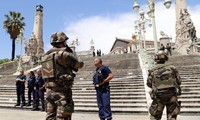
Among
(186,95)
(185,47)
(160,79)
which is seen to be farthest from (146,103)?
(185,47)

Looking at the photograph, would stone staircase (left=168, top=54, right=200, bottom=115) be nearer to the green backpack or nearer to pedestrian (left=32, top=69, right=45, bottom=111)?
the green backpack

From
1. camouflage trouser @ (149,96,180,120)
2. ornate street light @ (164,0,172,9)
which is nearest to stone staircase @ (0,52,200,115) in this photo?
camouflage trouser @ (149,96,180,120)

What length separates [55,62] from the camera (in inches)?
158

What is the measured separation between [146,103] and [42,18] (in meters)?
46.3

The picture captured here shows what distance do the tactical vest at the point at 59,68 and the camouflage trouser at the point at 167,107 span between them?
1878 mm

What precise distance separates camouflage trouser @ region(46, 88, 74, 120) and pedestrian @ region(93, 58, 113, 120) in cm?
192

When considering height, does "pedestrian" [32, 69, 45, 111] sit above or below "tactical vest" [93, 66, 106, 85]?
below

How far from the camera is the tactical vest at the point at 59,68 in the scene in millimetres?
3927

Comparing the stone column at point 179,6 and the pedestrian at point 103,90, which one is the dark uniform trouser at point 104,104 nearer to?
the pedestrian at point 103,90

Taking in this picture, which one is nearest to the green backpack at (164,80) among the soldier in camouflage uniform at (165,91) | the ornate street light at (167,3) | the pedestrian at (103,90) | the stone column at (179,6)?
the soldier in camouflage uniform at (165,91)

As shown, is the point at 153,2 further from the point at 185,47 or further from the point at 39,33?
the point at 39,33

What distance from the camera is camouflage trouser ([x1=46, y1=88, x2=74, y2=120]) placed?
3.75m

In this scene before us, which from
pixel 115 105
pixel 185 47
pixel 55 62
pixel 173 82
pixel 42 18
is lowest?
pixel 115 105

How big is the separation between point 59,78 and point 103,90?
2.11 meters
